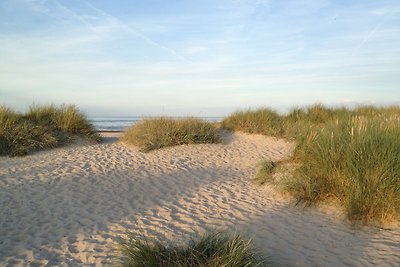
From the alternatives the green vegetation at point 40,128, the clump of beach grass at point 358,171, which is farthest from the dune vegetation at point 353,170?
the green vegetation at point 40,128

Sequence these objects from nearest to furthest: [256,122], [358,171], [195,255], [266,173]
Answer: [195,255] < [358,171] < [266,173] < [256,122]

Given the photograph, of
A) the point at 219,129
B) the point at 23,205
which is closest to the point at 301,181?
the point at 23,205

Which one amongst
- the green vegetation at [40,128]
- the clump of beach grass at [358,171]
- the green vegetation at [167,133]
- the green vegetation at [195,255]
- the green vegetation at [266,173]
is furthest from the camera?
the green vegetation at [167,133]

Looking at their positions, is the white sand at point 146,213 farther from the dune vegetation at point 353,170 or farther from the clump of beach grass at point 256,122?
the clump of beach grass at point 256,122

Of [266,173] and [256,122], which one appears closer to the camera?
[266,173]

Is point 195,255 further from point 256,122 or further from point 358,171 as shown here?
point 256,122

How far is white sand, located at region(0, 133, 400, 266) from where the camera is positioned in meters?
5.14

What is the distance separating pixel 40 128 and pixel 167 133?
4461 mm

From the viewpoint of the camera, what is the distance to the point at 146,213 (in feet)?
23.0

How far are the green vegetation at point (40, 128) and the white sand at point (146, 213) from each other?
1.76 ft

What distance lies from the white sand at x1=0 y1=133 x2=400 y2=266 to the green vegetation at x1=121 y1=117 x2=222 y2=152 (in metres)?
1.63

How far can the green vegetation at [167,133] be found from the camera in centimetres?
1352

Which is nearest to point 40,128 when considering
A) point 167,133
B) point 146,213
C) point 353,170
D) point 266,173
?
point 167,133

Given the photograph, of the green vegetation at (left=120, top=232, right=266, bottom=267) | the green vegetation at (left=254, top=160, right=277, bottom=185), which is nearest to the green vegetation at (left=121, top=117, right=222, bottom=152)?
the green vegetation at (left=254, top=160, right=277, bottom=185)
